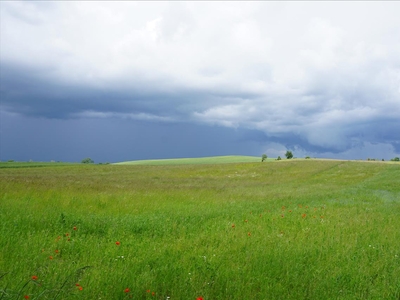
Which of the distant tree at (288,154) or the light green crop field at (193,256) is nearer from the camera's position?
the light green crop field at (193,256)

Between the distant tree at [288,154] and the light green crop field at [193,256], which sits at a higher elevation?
the distant tree at [288,154]

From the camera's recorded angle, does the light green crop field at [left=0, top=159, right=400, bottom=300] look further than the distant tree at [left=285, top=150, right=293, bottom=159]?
No

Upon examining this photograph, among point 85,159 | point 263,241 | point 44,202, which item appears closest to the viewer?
point 263,241

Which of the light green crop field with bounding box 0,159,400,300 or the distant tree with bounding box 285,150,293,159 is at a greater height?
the distant tree with bounding box 285,150,293,159

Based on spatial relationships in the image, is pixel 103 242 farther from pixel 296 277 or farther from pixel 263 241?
pixel 296 277

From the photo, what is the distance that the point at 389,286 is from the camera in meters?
5.89

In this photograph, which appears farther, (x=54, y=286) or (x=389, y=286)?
(x=389, y=286)

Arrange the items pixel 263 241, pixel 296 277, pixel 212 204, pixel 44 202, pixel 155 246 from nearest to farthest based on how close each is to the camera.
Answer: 1. pixel 296 277
2. pixel 155 246
3. pixel 263 241
4. pixel 44 202
5. pixel 212 204

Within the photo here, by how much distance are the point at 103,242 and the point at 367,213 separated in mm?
10728

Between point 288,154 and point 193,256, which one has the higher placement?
point 288,154

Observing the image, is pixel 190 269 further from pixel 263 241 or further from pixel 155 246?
pixel 263 241

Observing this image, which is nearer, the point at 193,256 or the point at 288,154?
the point at 193,256

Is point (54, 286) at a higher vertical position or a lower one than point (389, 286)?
higher

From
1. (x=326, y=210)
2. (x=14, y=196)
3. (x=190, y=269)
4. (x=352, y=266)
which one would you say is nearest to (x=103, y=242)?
(x=190, y=269)
